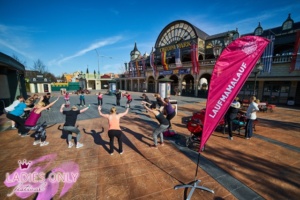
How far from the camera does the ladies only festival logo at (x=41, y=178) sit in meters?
3.15

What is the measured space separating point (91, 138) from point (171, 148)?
361 centimetres

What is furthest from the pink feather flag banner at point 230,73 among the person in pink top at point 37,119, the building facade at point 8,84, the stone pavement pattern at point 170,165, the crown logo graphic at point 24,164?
the building facade at point 8,84

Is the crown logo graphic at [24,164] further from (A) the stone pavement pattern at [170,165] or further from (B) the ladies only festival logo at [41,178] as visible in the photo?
(A) the stone pavement pattern at [170,165]

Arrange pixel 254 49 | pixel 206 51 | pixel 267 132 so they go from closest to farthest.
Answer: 1. pixel 254 49
2. pixel 267 132
3. pixel 206 51

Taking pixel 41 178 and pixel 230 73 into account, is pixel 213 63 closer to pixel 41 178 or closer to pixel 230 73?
pixel 230 73

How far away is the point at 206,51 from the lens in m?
29.1

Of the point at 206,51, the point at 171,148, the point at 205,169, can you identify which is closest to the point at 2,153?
the point at 171,148

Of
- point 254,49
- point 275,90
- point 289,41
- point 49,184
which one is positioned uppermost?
point 289,41

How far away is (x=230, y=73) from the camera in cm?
274

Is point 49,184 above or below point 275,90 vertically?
below

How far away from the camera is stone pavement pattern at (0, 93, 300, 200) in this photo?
3.10m

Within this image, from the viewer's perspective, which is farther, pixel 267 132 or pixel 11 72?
pixel 11 72

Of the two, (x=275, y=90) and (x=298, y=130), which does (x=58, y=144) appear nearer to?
(x=298, y=130)

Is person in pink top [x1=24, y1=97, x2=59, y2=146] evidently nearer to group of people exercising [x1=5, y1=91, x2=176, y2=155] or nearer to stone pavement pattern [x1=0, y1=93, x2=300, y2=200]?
group of people exercising [x1=5, y1=91, x2=176, y2=155]
